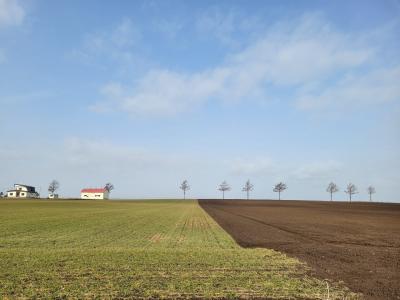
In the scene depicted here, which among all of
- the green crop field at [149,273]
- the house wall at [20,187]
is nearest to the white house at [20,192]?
the house wall at [20,187]

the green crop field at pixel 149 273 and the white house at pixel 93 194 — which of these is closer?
the green crop field at pixel 149 273

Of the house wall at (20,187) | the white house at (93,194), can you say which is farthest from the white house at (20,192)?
the white house at (93,194)

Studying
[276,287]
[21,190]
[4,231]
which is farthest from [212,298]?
[21,190]

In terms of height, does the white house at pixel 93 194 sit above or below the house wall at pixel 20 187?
below

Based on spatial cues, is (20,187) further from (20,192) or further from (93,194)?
(93,194)

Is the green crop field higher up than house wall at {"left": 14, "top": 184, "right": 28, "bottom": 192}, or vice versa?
house wall at {"left": 14, "top": 184, "right": 28, "bottom": 192}

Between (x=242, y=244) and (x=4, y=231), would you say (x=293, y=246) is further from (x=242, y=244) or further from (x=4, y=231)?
(x=4, y=231)

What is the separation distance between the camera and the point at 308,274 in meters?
17.1

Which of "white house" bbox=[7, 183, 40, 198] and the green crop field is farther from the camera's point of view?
"white house" bbox=[7, 183, 40, 198]

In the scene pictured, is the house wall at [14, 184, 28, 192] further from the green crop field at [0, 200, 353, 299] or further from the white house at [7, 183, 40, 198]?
the green crop field at [0, 200, 353, 299]

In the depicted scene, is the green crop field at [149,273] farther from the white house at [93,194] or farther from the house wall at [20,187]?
the house wall at [20,187]

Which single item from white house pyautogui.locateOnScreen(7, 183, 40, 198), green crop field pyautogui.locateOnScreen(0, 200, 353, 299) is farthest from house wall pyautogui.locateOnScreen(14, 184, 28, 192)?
green crop field pyautogui.locateOnScreen(0, 200, 353, 299)

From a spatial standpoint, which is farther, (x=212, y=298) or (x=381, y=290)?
(x=381, y=290)

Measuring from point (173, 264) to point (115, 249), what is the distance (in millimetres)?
6328
